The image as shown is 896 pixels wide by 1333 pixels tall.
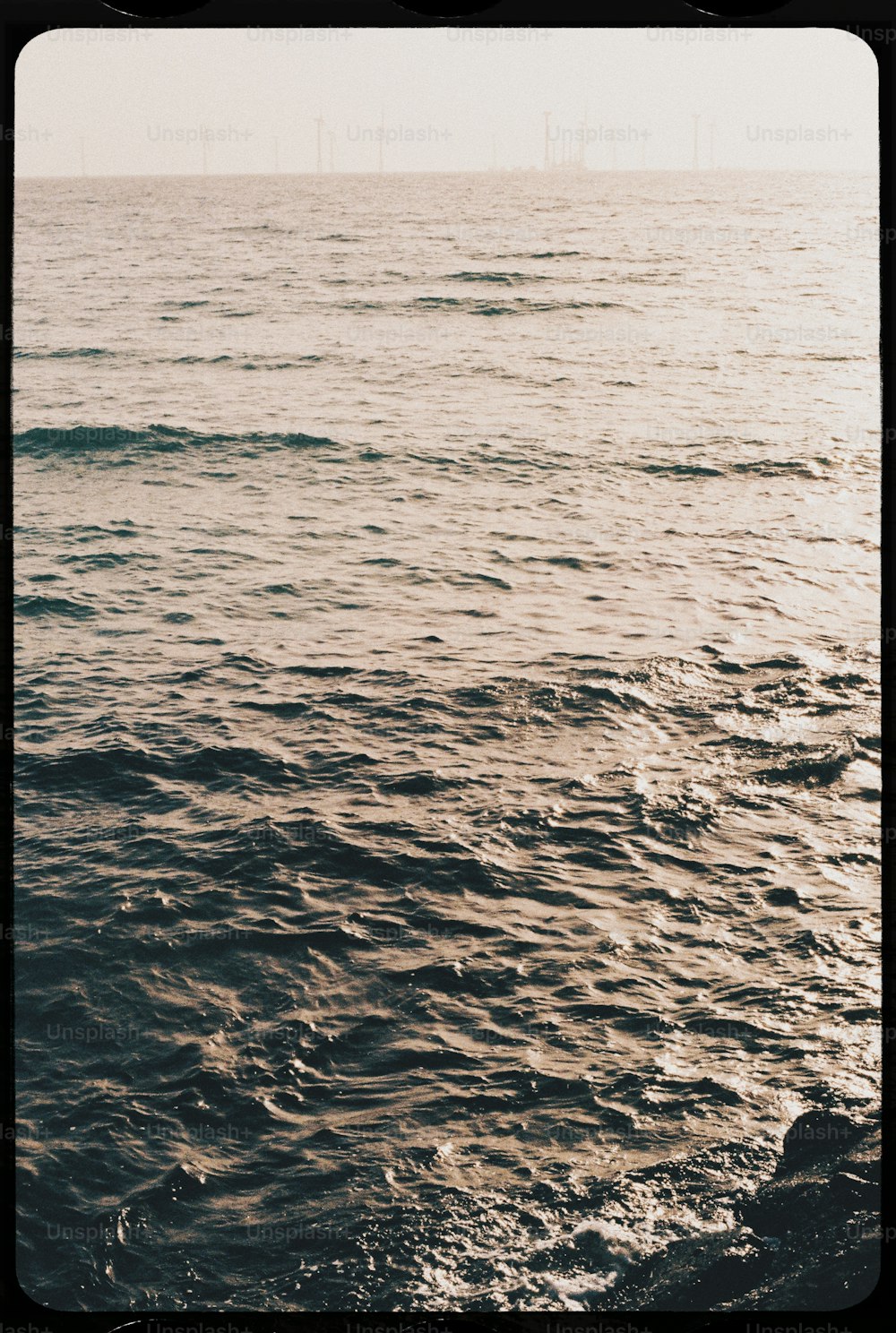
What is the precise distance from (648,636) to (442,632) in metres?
6.56

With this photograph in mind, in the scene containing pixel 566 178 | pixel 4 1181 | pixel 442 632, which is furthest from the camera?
pixel 566 178

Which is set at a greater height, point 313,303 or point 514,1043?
point 313,303

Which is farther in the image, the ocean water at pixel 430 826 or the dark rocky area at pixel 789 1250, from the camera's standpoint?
the ocean water at pixel 430 826

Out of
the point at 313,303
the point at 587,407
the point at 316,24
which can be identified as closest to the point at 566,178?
the point at 313,303

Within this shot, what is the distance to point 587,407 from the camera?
70.6 metres

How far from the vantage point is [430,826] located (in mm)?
29734

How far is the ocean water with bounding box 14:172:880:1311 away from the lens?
65.3 ft

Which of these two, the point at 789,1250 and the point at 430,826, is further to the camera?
the point at 430,826

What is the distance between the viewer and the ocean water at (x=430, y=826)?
1989cm

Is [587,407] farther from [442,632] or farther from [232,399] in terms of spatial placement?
[442,632]

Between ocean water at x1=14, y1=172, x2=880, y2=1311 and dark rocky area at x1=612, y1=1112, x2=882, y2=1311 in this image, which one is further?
ocean water at x1=14, y1=172, x2=880, y2=1311

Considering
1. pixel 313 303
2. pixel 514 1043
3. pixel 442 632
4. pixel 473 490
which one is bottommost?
pixel 514 1043

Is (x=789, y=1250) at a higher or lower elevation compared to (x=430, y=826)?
lower

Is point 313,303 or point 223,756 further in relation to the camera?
point 313,303
